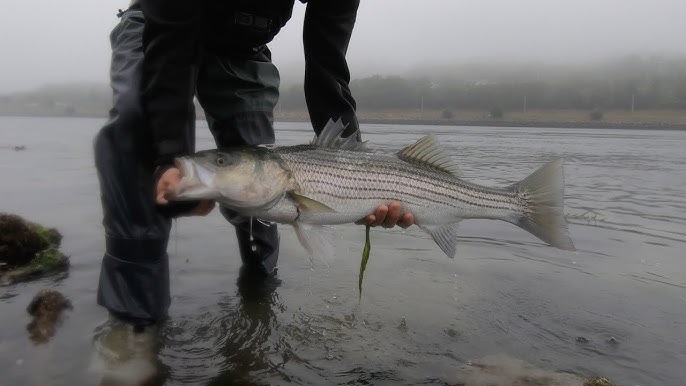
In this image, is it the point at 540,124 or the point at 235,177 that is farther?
the point at 540,124

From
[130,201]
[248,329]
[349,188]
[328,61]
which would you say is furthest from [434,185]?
[130,201]

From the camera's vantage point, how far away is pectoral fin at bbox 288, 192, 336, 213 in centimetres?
334

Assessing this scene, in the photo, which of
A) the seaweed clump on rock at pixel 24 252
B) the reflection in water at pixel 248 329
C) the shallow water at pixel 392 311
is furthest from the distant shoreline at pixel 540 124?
the seaweed clump on rock at pixel 24 252

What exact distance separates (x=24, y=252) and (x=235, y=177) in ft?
9.74

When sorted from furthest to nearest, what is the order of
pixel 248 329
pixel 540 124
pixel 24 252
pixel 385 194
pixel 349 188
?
pixel 540 124, pixel 24 252, pixel 248 329, pixel 385 194, pixel 349 188

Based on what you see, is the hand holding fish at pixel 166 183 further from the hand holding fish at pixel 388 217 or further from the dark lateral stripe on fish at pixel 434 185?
the hand holding fish at pixel 388 217

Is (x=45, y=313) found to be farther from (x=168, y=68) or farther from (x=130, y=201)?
(x=168, y=68)

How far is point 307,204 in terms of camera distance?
3354 millimetres

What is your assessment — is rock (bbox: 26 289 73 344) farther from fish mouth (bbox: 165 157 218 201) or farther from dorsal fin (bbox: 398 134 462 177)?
dorsal fin (bbox: 398 134 462 177)

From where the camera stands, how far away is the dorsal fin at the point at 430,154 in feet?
13.1

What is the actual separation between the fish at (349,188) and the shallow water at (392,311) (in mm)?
752

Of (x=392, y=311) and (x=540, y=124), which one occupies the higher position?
(x=540, y=124)

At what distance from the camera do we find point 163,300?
3.68 meters

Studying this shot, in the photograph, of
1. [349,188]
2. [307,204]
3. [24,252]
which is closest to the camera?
[307,204]
